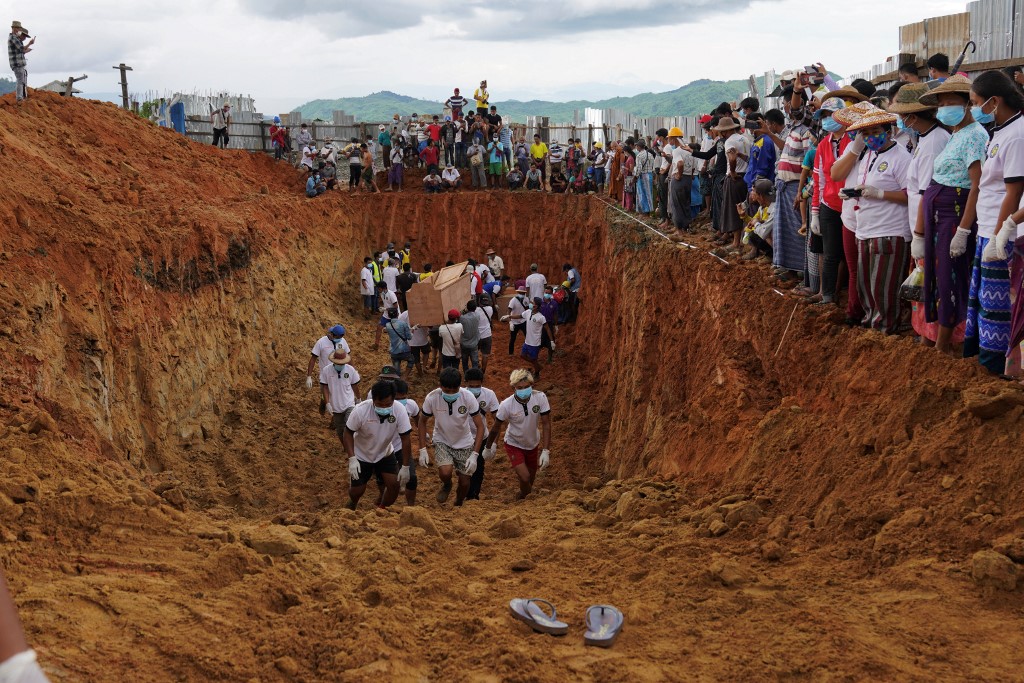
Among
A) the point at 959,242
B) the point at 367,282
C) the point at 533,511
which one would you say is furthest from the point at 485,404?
the point at 367,282

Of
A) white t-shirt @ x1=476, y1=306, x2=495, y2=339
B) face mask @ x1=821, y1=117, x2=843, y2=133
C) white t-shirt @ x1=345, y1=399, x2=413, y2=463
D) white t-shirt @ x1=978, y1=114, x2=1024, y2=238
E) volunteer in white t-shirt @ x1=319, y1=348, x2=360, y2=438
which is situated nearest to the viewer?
white t-shirt @ x1=978, y1=114, x2=1024, y2=238

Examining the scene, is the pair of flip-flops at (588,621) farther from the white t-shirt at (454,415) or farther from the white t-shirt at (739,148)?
the white t-shirt at (739,148)

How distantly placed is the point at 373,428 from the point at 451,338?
22.5 ft

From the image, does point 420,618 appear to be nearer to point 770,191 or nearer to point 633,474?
point 633,474

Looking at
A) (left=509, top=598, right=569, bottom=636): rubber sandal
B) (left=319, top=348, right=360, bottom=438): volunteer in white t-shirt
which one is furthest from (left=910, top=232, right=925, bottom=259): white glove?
(left=319, top=348, right=360, bottom=438): volunteer in white t-shirt

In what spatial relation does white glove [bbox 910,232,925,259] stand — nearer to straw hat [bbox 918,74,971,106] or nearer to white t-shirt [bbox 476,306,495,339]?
straw hat [bbox 918,74,971,106]

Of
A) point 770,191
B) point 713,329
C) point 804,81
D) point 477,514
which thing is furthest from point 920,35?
point 477,514

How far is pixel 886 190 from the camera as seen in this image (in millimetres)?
7852

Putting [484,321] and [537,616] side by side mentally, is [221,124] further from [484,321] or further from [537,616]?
[537,616]

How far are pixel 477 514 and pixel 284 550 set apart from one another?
261 cm

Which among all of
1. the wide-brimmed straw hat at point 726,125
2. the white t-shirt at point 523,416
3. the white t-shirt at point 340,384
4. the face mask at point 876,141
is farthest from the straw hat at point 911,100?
the white t-shirt at point 340,384

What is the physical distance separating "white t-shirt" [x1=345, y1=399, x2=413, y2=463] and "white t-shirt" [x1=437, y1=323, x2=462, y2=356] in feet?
21.8

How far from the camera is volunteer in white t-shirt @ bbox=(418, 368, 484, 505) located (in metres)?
9.86

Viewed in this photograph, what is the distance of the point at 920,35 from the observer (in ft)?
48.8
